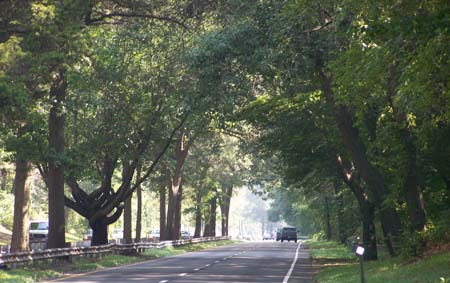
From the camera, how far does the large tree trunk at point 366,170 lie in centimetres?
2528

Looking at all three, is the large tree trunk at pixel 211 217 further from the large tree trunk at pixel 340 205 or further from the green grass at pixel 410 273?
the green grass at pixel 410 273

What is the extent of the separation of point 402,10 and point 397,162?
1183cm

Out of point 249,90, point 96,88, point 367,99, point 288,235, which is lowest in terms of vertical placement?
point 288,235

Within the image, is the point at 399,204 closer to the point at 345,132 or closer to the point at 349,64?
the point at 345,132

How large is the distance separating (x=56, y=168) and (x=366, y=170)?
12948 mm

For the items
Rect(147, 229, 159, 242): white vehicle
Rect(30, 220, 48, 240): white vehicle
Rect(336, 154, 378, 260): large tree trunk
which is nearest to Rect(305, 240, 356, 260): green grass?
Rect(336, 154, 378, 260): large tree trunk

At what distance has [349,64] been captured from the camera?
15.7 m

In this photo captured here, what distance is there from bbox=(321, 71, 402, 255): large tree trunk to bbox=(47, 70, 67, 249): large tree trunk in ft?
36.6

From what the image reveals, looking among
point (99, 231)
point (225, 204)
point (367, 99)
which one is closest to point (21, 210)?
point (99, 231)

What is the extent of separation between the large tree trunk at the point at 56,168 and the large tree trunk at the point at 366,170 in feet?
36.6

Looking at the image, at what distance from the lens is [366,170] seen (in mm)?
26047

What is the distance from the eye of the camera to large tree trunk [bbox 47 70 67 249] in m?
28.8

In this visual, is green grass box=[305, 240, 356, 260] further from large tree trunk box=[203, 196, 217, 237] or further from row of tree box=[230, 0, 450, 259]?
large tree trunk box=[203, 196, 217, 237]

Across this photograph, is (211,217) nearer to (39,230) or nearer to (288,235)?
(288,235)
